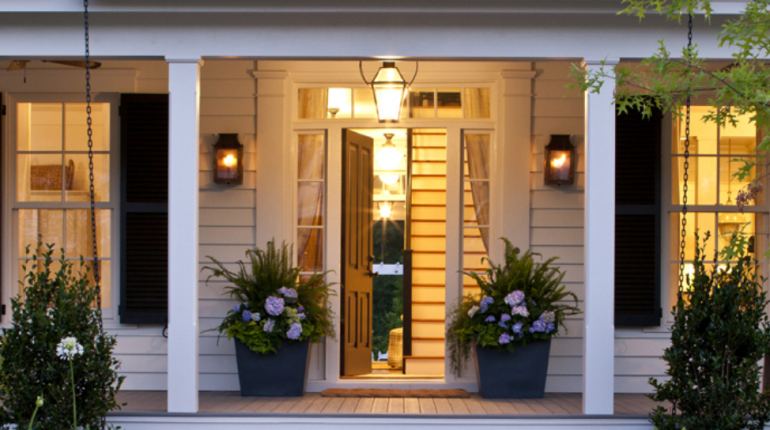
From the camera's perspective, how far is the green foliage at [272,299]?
456cm

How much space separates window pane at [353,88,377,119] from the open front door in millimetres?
190

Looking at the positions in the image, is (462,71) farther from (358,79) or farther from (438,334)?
(438,334)

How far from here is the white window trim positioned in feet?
16.6

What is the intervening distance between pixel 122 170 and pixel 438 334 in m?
3.57

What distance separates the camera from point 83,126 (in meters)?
5.16

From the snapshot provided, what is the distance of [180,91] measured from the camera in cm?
380

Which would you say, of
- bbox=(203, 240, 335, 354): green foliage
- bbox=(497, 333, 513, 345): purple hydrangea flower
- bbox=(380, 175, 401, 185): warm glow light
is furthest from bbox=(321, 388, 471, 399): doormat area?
bbox=(380, 175, 401, 185): warm glow light

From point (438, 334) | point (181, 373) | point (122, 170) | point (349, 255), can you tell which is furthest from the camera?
point (438, 334)

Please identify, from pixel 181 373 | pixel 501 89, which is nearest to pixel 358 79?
pixel 501 89

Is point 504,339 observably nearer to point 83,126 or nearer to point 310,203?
point 310,203

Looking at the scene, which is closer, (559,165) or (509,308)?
(509,308)

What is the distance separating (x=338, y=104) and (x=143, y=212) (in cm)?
172

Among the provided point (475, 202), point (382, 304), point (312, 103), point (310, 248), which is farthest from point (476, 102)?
point (382, 304)

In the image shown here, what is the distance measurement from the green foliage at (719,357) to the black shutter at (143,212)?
11.7 feet
